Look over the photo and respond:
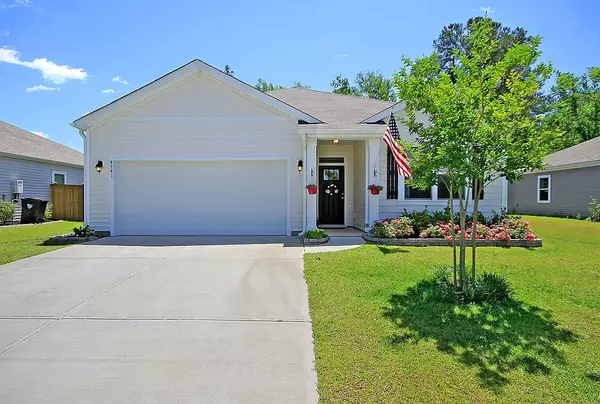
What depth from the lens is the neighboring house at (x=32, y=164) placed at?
598 inches

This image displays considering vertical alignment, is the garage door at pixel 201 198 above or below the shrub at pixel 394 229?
above

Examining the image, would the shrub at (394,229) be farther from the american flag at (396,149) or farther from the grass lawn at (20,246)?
the grass lawn at (20,246)

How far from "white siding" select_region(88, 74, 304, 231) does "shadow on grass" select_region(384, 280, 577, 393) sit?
252 inches

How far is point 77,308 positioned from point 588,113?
37793mm

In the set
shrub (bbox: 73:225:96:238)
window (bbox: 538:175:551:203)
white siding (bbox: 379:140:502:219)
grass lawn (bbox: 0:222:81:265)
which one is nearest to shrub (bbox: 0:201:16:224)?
grass lawn (bbox: 0:222:81:265)

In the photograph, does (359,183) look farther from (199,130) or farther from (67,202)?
(67,202)

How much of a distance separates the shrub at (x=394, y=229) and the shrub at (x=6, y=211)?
15.1 m

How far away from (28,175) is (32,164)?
60 cm

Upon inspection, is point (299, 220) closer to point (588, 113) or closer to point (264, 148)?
point (264, 148)

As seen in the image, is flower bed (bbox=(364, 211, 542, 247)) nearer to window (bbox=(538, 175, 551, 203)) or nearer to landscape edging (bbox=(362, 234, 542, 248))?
landscape edging (bbox=(362, 234, 542, 248))

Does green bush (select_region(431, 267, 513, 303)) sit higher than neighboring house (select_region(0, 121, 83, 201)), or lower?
lower

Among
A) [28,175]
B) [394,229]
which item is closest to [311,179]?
[394,229]

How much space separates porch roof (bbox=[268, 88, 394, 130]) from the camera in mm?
9847

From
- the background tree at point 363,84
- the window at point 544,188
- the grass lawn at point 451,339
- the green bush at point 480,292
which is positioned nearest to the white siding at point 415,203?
the grass lawn at point 451,339
